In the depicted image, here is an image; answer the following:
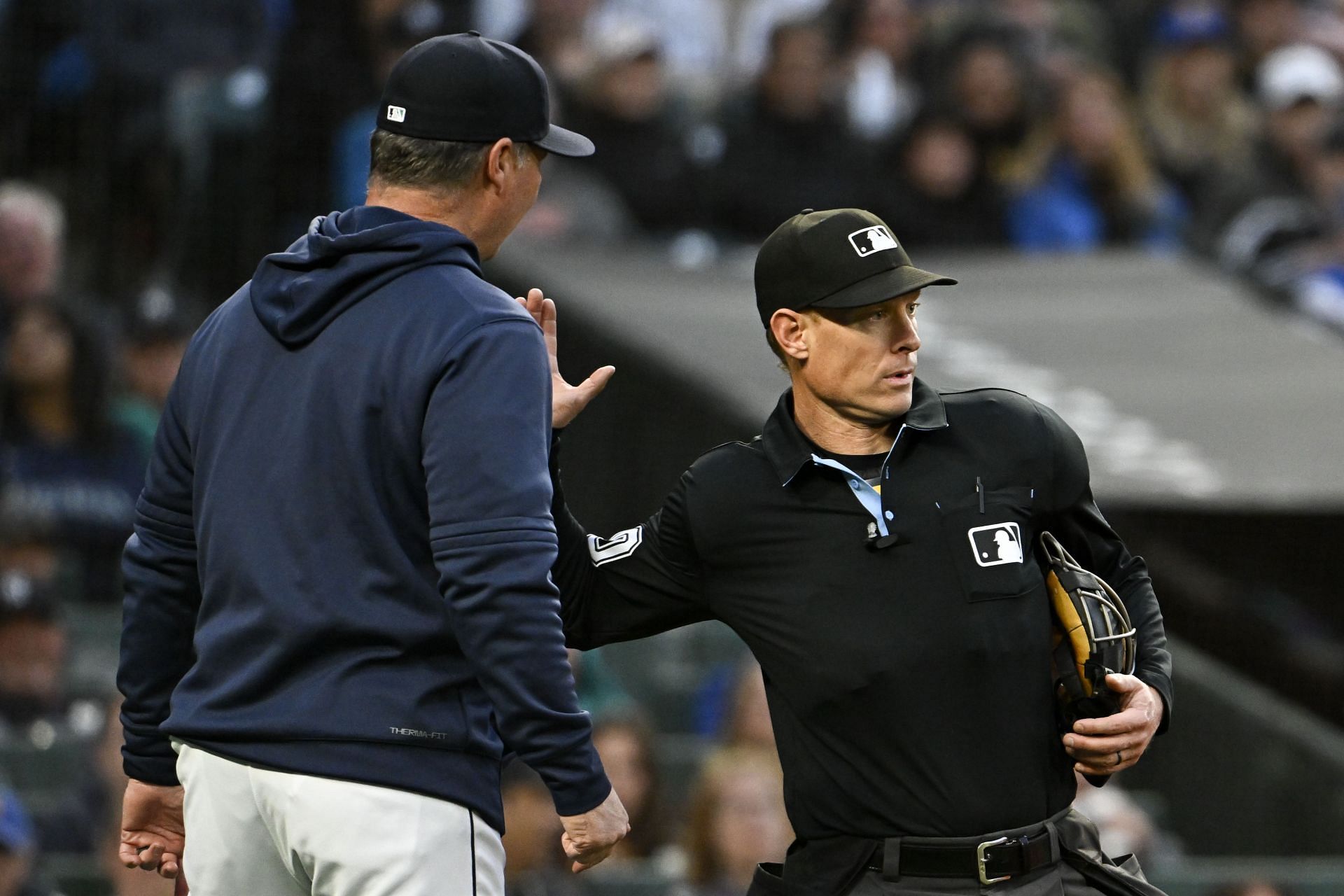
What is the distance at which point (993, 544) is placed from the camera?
2.76 meters

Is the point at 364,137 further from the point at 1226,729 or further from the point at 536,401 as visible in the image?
the point at 536,401

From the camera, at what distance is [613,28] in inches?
331

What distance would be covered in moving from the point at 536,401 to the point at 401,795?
0.50 meters

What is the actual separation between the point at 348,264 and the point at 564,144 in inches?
13.6

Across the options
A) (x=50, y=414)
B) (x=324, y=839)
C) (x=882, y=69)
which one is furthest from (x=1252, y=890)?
(x=882, y=69)

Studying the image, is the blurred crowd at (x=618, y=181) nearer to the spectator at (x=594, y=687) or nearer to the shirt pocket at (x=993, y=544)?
→ the spectator at (x=594, y=687)

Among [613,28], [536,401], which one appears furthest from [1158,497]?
[536,401]

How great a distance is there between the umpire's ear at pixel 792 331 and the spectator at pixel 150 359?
13.8 feet

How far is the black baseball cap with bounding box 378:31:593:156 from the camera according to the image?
2533 mm

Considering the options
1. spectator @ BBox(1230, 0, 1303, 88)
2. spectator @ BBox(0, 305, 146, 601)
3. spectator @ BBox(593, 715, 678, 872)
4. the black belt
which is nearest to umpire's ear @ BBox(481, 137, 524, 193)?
Answer: the black belt

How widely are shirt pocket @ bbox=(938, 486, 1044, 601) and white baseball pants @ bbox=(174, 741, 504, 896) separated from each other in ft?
2.41

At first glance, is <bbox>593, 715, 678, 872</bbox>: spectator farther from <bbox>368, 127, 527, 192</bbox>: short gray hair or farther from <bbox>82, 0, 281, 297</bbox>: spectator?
<bbox>368, 127, 527, 192</bbox>: short gray hair

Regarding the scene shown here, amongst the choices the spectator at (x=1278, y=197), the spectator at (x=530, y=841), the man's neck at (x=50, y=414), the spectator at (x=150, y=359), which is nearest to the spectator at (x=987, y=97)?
the spectator at (x=1278, y=197)

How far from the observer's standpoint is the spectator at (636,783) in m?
5.48
